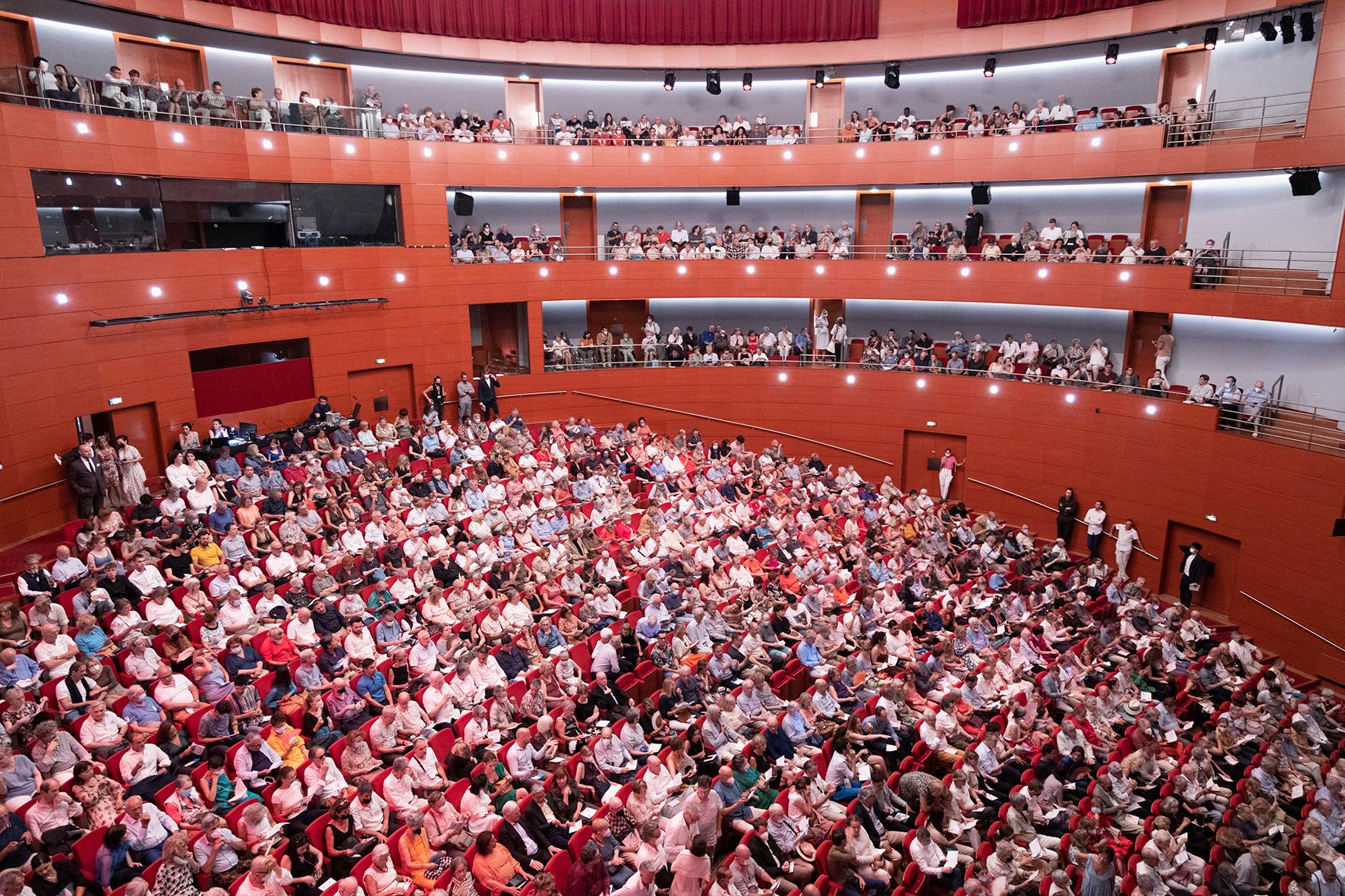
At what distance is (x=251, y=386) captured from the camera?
1518cm

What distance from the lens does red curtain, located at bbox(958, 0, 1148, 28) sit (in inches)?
666

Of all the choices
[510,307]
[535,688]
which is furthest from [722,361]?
[535,688]

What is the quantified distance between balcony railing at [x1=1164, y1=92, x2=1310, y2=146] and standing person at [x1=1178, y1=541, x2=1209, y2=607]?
277 inches

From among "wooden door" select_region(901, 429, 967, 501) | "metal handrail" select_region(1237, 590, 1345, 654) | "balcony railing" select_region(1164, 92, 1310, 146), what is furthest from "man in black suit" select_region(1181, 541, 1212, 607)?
"balcony railing" select_region(1164, 92, 1310, 146)

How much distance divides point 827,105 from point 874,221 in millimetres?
3094

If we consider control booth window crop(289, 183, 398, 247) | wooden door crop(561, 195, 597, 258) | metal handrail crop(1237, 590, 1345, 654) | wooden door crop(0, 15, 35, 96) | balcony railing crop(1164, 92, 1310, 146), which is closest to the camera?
metal handrail crop(1237, 590, 1345, 654)

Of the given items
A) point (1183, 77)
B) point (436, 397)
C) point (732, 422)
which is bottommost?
point (732, 422)

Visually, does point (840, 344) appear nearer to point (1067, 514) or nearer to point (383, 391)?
point (1067, 514)

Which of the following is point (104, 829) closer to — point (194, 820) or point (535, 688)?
point (194, 820)

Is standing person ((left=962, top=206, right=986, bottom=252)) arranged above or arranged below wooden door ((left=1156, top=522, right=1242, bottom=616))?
above

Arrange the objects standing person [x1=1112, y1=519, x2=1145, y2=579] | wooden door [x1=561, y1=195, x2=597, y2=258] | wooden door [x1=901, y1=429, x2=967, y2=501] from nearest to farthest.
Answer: standing person [x1=1112, y1=519, x2=1145, y2=579]
wooden door [x1=901, y1=429, x2=967, y2=501]
wooden door [x1=561, y1=195, x2=597, y2=258]

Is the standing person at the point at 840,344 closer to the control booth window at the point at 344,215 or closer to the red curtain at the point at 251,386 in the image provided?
the control booth window at the point at 344,215

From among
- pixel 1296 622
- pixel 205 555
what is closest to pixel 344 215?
pixel 205 555

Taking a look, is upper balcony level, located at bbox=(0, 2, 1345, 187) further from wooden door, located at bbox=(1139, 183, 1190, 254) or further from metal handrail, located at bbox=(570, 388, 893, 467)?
metal handrail, located at bbox=(570, 388, 893, 467)
